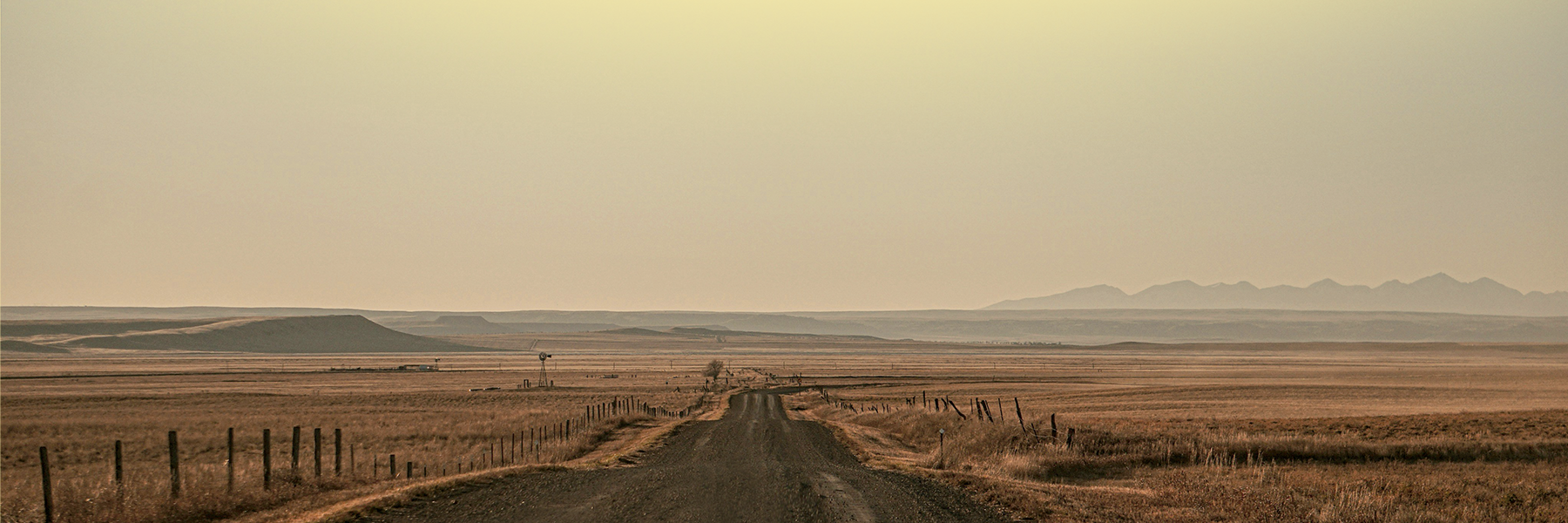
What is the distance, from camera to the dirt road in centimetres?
1455

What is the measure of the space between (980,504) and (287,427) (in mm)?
40235

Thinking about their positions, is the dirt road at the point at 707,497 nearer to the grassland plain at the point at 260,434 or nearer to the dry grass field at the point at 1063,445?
the dry grass field at the point at 1063,445

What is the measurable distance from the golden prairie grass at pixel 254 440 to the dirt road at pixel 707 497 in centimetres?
374

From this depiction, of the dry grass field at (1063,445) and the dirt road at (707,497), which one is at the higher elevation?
the dirt road at (707,497)

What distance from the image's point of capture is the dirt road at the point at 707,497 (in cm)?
1455

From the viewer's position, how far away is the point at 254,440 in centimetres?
3944

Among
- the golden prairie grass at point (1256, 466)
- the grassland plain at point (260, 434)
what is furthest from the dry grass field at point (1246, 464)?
the grassland plain at point (260, 434)

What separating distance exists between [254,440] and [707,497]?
31.1m

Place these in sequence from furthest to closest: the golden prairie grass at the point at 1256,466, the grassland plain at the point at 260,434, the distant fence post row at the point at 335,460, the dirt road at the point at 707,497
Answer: the grassland plain at the point at 260,434
the distant fence post row at the point at 335,460
the golden prairie grass at the point at 1256,466
the dirt road at the point at 707,497

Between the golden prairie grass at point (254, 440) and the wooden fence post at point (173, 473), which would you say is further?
the golden prairie grass at point (254, 440)

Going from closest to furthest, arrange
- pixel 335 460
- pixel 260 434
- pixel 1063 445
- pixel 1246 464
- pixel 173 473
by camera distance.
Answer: pixel 173 473
pixel 335 460
pixel 1246 464
pixel 1063 445
pixel 260 434

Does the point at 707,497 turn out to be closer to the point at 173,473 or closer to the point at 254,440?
the point at 173,473

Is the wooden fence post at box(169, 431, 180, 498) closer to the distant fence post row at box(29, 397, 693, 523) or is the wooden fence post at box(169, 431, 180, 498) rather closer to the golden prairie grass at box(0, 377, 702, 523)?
the distant fence post row at box(29, 397, 693, 523)

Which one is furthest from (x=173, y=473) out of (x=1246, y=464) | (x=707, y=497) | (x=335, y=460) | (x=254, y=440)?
(x=254, y=440)
